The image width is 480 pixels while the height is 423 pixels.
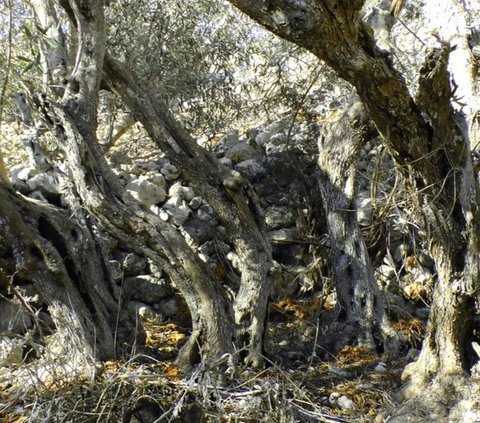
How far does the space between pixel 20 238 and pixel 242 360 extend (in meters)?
1.93

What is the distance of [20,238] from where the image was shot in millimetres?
5211

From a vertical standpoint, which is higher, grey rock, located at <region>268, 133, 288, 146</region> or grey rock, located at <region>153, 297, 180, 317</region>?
grey rock, located at <region>268, 133, 288, 146</region>

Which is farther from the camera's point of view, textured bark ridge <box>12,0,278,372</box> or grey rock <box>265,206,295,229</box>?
grey rock <box>265,206,295,229</box>

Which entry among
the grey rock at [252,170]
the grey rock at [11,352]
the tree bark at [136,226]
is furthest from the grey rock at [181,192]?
the grey rock at [11,352]

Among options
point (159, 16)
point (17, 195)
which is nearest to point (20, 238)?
point (17, 195)

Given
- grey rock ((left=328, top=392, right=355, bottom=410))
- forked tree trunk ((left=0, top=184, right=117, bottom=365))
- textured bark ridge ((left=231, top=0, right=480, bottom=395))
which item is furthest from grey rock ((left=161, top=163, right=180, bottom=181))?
textured bark ridge ((left=231, top=0, right=480, bottom=395))

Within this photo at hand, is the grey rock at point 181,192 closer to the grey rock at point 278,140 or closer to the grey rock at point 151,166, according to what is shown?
the grey rock at point 151,166

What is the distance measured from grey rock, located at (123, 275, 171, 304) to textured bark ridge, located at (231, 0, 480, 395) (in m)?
3.11

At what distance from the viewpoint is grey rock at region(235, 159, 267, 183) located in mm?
8219

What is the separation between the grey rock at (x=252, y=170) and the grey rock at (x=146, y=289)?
1748mm

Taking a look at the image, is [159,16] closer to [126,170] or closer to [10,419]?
[126,170]

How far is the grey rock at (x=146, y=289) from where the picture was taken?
23.5 ft

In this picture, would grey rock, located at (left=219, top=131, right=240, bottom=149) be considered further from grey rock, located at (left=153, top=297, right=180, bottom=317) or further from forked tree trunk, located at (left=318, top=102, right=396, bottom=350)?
grey rock, located at (left=153, top=297, right=180, bottom=317)

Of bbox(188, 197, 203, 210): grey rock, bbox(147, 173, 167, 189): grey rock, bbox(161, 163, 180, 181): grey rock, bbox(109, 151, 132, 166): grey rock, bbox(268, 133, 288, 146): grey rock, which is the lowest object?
bbox(188, 197, 203, 210): grey rock
